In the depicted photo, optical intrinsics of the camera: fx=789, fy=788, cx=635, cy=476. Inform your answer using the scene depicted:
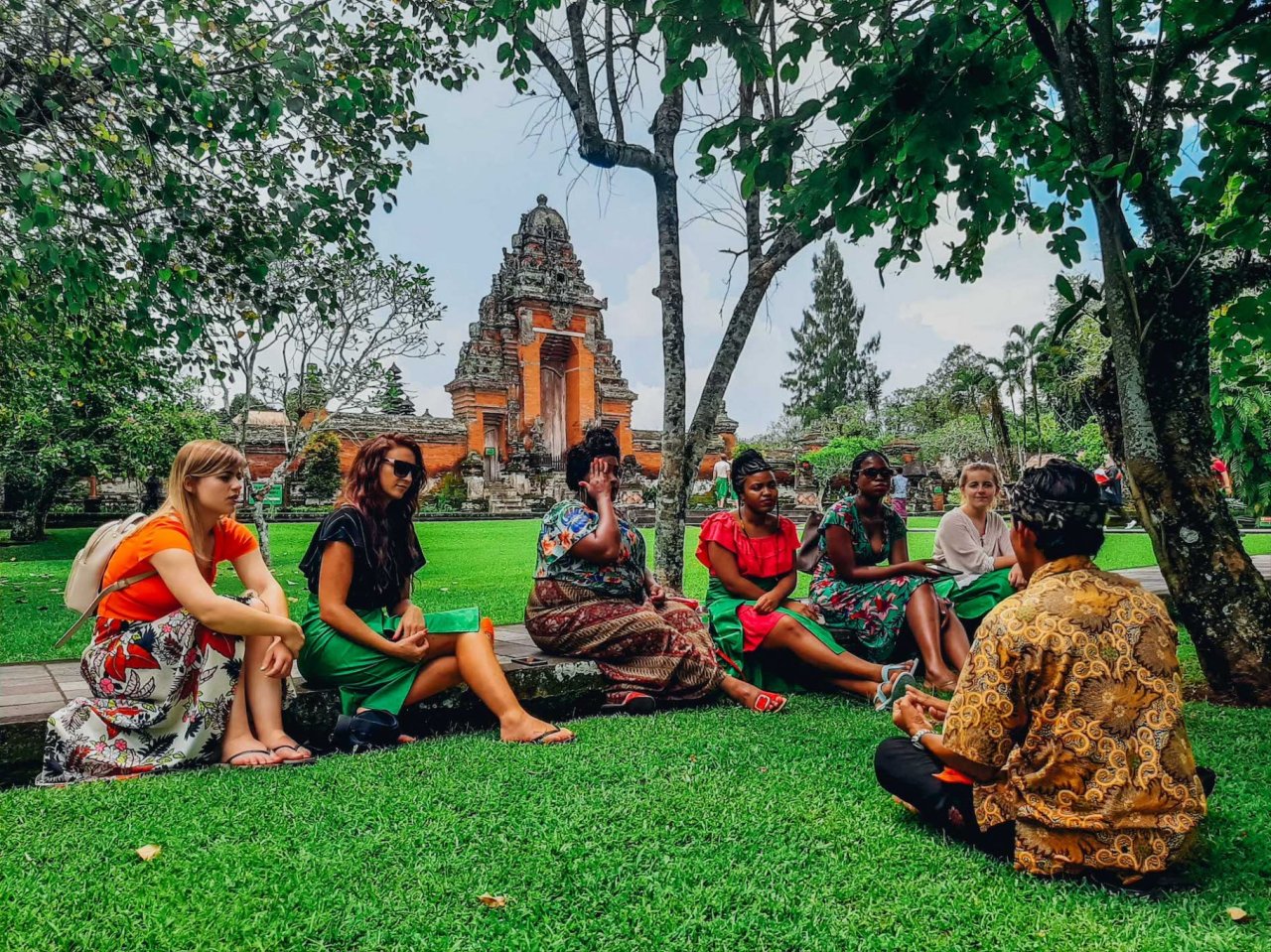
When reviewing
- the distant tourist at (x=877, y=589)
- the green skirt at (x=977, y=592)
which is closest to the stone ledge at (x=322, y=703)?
the distant tourist at (x=877, y=589)

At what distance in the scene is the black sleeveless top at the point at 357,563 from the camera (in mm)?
3451

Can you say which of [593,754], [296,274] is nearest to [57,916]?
[593,754]

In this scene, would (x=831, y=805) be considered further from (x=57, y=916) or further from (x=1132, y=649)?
(x=57, y=916)

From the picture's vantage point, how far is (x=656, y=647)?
4.11 meters

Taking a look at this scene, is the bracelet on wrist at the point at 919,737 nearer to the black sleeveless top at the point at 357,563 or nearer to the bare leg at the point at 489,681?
the bare leg at the point at 489,681

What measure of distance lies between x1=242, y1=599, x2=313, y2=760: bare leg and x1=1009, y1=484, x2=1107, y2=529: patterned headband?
2.76 metres

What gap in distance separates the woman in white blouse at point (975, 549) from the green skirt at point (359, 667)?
2.95 m

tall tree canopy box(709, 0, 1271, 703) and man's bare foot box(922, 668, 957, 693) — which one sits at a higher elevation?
tall tree canopy box(709, 0, 1271, 703)

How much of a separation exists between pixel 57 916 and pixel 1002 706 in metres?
2.42

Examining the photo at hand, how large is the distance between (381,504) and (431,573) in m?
7.37

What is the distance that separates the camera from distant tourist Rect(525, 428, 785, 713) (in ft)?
13.3

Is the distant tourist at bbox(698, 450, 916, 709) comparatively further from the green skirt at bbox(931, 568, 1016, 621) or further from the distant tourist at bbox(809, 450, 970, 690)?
the green skirt at bbox(931, 568, 1016, 621)

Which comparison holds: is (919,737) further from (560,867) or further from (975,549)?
→ (975,549)

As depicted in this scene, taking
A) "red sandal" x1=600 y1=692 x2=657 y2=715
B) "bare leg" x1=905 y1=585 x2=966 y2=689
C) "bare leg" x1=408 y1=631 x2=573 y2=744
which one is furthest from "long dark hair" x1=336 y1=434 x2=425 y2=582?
"bare leg" x1=905 y1=585 x2=966 y2=689
